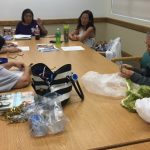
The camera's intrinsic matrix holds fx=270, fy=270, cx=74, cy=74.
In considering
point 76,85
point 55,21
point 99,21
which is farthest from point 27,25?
point 76,85

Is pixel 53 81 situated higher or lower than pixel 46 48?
higher

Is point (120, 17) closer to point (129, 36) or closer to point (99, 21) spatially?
point (129, 36)

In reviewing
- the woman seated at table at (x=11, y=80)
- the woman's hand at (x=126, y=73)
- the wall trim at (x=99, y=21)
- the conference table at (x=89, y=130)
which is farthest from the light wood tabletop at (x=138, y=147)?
the wall trim at (x=99, y=21)

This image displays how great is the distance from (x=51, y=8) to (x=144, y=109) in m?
4.18

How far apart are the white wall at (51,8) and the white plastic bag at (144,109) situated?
409 cm

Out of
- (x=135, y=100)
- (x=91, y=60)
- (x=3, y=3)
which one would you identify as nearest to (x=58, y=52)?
(x=91, y=60)

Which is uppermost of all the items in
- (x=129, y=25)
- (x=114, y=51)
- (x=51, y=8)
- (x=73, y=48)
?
(x=51, y=8)

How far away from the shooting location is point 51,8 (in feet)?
17.0

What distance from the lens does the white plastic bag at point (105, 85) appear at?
5.62 ft

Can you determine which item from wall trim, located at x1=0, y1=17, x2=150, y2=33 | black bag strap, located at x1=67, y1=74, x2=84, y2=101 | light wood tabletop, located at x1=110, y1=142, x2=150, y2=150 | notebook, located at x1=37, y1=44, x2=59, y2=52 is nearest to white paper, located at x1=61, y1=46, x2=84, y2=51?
notebook, located at x1=37, y1=44, x2=59, y2=52

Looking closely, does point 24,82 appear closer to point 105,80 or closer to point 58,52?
point 105,80

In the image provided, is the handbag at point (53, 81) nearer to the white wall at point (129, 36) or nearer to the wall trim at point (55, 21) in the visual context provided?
the white wall at point (129, 36)

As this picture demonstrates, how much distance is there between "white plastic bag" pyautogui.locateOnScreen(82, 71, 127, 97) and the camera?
5.62ft

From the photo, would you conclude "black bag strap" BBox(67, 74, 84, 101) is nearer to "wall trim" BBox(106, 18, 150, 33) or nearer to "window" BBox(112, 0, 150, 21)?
"wall trim" BBox(106, 18, 150, 33)
